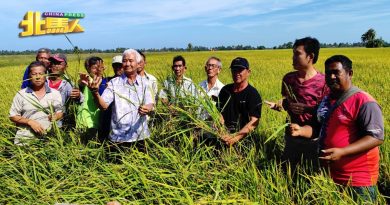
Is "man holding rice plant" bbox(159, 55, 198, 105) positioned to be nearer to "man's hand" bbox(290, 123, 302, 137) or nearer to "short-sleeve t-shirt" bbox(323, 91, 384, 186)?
"man's hand" bbox(290, 123, 302, 137)

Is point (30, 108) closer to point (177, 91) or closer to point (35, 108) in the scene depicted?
point (35, 108)

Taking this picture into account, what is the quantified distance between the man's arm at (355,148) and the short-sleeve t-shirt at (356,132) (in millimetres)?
34

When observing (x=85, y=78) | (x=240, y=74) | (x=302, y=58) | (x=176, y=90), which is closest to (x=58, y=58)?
(x=85, y=78)

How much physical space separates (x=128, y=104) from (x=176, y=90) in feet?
1.67

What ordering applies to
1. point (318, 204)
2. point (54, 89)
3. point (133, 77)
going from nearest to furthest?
point (318, 204)
point (133, 77)
point (54, 89)

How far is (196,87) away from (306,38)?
108 centimetres

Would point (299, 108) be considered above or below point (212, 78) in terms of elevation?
below

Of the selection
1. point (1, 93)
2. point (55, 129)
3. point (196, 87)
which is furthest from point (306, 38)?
point (1, 93)

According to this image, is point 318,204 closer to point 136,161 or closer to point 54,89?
point 136,161

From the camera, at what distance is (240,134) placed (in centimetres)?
311

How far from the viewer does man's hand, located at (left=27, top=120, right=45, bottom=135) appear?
11.4 ft

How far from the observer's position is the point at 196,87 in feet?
10.8

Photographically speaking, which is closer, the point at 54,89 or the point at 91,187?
the point at 91,187

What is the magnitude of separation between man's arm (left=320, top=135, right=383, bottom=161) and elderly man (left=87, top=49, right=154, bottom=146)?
175cm
